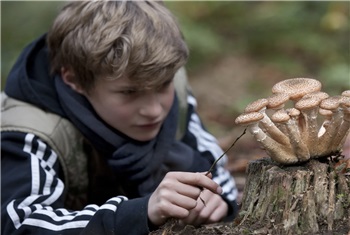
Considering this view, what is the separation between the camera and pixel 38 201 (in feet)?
9.96

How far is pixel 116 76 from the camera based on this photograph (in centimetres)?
333

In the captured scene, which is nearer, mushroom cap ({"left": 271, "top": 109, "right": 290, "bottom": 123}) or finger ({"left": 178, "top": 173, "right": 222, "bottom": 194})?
mushroom cap ({"left": 271, "top": 109, "right": 290, "bottom": 123})

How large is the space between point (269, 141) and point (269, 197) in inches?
8.3

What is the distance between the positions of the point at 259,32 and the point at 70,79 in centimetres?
629

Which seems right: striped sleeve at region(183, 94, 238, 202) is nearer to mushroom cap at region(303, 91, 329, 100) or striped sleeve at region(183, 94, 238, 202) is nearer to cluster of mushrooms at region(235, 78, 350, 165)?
cluster of mushrooms at region(235, 78, 350, 165)

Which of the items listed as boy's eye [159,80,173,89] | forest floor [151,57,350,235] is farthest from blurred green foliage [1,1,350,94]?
boy's eye [159,80,173,89]

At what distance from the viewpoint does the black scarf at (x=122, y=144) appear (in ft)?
11.4

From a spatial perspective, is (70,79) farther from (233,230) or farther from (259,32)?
(259,32)

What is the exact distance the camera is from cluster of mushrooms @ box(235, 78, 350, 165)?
230 centimetres

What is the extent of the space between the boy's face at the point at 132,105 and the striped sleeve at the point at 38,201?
0.39 m

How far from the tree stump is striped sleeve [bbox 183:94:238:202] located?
1.33m

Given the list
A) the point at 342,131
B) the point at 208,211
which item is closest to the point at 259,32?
the point at 208,211

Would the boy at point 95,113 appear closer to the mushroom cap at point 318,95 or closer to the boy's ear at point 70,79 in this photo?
the boy's ear at point 70,79

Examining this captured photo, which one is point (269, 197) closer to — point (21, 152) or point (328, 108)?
point (328, 108)
